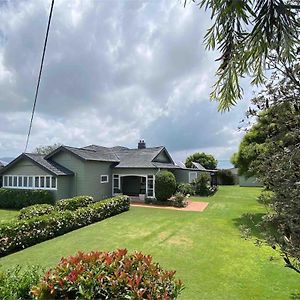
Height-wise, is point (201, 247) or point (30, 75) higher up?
point (30, 75)

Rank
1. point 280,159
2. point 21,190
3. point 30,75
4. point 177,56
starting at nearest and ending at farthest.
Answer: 1. point 280,159
2. point 177,56
3. point 30,75
4. point 21,190

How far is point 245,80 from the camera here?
19.6 ft

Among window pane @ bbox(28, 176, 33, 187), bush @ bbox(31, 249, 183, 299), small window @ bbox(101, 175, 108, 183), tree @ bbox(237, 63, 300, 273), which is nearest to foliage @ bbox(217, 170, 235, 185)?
small window @ bbox(101, 175, 108, 183)

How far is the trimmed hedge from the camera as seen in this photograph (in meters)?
11.6

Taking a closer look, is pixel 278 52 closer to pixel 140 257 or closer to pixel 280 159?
pixel 280 159

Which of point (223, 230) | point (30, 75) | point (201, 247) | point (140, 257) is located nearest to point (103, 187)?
point (223, 230)

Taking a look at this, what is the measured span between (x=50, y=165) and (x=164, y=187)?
10137 millimetres

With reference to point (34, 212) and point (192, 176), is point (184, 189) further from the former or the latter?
point (34, 212)

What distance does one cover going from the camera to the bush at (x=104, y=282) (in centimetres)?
418

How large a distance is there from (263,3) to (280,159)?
258 centimetres

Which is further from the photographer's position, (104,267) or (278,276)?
(278,276)

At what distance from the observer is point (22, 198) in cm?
2405

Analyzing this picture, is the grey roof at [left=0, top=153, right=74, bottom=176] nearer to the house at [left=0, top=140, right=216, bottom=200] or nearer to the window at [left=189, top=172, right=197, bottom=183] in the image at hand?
the house at [left=0, top=140, right=216, bottom=200]

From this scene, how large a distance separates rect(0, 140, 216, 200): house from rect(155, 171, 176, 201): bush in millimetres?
1196
